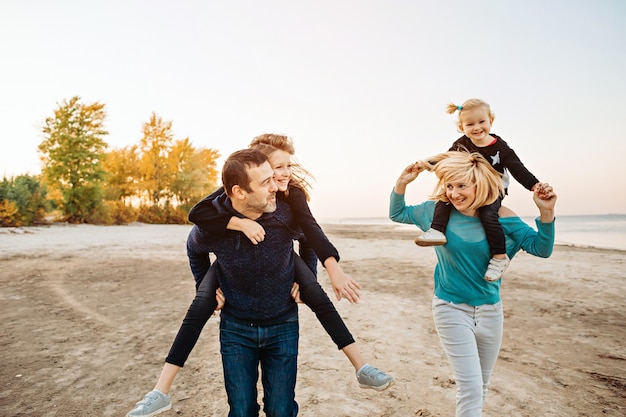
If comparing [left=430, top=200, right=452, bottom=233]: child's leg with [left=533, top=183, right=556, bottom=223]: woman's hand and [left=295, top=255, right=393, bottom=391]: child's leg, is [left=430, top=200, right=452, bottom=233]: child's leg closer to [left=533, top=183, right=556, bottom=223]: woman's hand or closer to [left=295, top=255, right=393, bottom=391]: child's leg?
[left=533, top=183, right=556, bottom=223]: woman's hand

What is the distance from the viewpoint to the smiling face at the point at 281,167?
303 centimetres

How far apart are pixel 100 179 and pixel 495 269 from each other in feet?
96.3

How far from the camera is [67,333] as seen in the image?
5648mm

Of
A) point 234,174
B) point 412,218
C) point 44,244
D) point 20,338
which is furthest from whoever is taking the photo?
point 44,244

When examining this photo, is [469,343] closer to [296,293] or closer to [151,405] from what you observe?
[296,293]

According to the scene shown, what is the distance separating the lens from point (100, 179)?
1096 inches

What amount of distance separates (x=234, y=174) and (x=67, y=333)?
452 centimetres

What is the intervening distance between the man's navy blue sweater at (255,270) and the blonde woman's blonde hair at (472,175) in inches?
45.3

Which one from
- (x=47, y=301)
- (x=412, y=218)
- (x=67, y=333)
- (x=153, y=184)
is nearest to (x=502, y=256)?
(x=412, y=218)

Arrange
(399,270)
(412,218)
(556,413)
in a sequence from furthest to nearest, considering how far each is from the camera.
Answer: (399,270), (556,413), (412,218)

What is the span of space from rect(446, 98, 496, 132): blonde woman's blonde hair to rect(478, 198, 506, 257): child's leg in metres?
1.31

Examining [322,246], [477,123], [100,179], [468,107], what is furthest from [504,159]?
[100,179]

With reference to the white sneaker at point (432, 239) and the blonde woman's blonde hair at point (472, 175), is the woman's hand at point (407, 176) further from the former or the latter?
the white sneaker at point (432, 239)

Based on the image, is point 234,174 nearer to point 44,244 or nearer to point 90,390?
point 90,390
